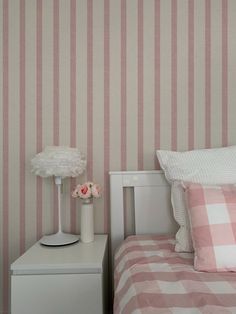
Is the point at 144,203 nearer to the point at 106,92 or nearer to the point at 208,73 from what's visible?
the point at 106,92

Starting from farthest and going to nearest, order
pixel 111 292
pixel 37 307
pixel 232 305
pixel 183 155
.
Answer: pixel 111 292 < pixel 183 155 < pixel 37 307 < pixel 232 305

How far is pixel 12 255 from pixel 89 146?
809mm

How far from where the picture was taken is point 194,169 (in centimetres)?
185

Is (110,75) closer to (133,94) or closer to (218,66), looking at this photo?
(133,94)

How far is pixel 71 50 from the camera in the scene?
212cm

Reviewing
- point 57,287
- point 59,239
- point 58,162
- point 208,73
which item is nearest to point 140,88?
point 208,73

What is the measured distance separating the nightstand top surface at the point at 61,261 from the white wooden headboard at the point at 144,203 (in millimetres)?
248

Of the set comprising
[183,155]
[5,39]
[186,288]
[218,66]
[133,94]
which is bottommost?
[186,288]

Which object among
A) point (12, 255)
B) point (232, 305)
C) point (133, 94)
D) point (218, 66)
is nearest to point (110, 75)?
point (133, 94)

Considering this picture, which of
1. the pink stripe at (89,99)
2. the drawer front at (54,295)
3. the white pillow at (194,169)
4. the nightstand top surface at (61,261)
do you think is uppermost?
the pink stripe at (89,99)

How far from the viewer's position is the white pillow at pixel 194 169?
177cm

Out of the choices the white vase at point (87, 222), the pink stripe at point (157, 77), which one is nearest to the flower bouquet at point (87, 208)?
the white vase at point (87, 222)

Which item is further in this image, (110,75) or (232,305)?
(110,75)

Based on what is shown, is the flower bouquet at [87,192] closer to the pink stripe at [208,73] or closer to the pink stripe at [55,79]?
the pink stripe at [55,79]
